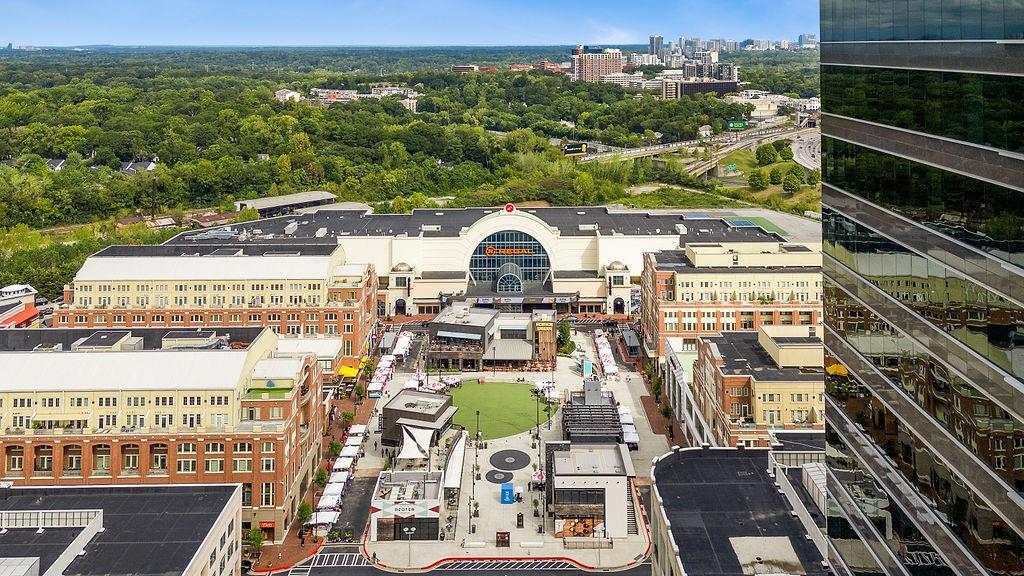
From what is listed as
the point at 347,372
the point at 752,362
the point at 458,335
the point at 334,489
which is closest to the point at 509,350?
the point at 458,335

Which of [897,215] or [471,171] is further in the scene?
[471,171]

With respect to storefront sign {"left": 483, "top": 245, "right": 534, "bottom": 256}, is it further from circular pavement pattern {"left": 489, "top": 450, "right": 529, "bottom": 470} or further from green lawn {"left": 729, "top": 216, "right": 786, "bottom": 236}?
circular pavement pattern {"left": 489, "top": 450, "right": 529, "bottom": 470}

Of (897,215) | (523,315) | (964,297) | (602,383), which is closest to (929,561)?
(964,297)

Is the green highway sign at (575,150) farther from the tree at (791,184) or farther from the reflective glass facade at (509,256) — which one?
the reflective glass facade at (509,256)

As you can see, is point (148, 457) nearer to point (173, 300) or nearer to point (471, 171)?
point (173, 300)

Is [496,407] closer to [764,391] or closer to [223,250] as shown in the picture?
[764,391]

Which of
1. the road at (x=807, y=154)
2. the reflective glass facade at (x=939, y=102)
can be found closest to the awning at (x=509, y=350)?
the reflective glass facade at (x=939, y=102)
